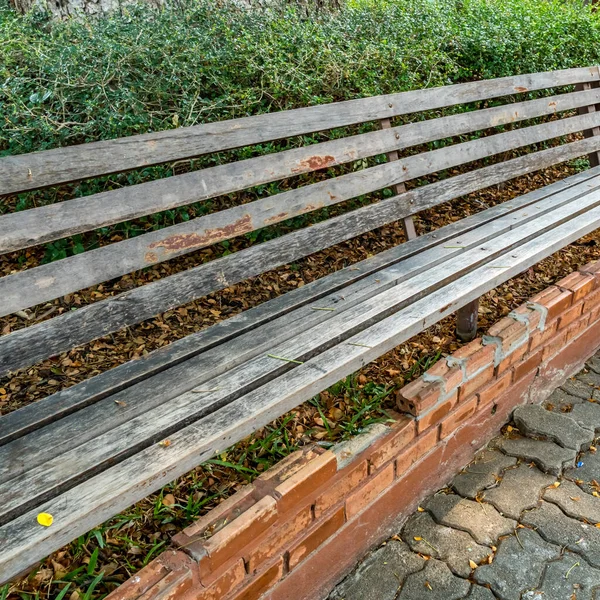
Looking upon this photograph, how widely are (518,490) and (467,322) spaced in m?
0.65

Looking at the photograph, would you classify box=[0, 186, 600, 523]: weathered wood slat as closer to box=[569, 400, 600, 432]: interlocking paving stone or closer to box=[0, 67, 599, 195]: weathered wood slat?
box=[0, 67, 599, 195]: weathered wood slat

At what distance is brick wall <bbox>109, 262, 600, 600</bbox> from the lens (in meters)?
1.52

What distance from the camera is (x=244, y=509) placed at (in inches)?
63.0

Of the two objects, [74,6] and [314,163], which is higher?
[74,6]

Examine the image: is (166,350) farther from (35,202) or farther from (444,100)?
(444,100)

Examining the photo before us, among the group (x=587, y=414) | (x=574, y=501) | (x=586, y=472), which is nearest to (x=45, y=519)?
(x=574, y=501)

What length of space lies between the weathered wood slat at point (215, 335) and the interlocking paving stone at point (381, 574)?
86cm

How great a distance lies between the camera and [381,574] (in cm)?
197

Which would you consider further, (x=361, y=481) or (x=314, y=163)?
(x=314, y=163)

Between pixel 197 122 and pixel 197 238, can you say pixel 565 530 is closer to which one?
pixel 197 238

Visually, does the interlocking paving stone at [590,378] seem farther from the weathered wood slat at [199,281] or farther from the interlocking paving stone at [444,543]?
→ the interlocking paving stone at [444,543]

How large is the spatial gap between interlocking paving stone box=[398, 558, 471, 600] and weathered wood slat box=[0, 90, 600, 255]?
50.7 inches

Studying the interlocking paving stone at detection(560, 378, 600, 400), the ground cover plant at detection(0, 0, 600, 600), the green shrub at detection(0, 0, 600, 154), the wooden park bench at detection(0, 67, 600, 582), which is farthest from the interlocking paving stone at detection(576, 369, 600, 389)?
the green shrub at detection(0, 0, 600, 154)

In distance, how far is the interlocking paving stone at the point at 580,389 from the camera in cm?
280
